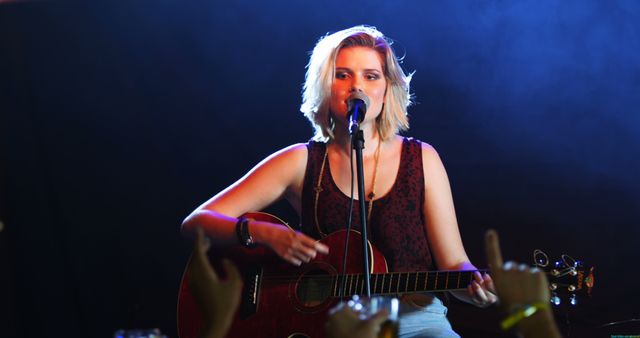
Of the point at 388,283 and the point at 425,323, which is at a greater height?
the point at 388,283

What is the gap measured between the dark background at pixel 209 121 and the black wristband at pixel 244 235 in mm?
1456

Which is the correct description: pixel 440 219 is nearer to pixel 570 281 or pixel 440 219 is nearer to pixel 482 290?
pixel 482 290

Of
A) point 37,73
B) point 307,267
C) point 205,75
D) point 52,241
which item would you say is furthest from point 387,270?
point 37,73

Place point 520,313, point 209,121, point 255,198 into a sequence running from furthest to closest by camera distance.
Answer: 1. point 209,121
2. point 255,198
3. point 520,313

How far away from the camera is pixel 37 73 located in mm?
4770

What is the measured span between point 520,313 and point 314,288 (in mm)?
1513

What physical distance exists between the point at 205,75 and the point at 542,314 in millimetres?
3331

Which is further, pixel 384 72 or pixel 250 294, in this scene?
pixel 384 72

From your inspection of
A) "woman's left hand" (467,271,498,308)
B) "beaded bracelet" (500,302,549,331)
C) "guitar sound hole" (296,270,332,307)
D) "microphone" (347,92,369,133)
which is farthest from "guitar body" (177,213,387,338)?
"beaded bracelet" (500,302,549,331)

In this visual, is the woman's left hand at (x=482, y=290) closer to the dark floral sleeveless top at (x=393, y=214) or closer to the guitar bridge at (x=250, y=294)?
the dark floral sleeveless top at (x=393, y=214)

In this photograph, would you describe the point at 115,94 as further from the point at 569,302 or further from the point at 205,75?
the point at 569,302

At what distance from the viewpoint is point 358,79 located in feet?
11.8

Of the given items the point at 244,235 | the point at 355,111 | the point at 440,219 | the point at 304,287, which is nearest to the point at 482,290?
the point at 440,219

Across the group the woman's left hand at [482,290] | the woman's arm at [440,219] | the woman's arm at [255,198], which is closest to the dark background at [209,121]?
the woman's arm at [440,219]
